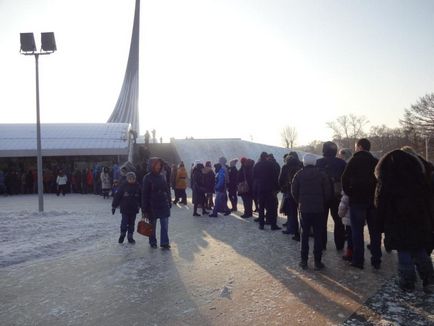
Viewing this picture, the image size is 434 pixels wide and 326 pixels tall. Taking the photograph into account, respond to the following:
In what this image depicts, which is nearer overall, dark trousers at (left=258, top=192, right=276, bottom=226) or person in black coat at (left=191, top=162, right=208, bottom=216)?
dark trousers at (left=258, top=192, right=276, bottom=226)

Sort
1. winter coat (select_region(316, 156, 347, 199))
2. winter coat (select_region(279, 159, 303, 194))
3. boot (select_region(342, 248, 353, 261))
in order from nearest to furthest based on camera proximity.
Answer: boot (select_region(342, 248, 353, 261))
winter coat (select_region(316, 156, 347, 199))
winter coat (select_region(279, 159, 303, 194))

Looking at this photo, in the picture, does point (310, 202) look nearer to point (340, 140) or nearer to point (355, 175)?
point (355, 175)

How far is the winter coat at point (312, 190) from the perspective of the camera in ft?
17.8

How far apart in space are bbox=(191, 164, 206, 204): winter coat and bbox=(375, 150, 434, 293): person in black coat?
700 cm

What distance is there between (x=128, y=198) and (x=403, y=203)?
518cm

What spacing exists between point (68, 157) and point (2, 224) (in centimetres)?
1455

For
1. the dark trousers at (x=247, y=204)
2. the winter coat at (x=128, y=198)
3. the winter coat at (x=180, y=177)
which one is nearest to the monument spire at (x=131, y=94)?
the winter coat at (x=180, y=177)

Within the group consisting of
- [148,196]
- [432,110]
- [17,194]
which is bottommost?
[17,194]

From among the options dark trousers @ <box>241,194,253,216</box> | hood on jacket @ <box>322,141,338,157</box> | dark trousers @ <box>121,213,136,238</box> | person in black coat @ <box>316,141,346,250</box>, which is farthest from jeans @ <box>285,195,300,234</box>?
dark trousers @ <box>121,213,136,238</box>

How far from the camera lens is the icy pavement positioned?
12.6ft

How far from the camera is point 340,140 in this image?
2788 inches

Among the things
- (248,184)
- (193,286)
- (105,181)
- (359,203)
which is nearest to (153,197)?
(193,286)

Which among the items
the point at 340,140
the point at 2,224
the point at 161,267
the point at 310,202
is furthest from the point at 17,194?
the point at 340,140

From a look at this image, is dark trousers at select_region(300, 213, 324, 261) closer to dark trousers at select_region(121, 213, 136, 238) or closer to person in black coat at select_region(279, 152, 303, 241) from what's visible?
person in black coat at select_region(279, 152, 303, 241)
